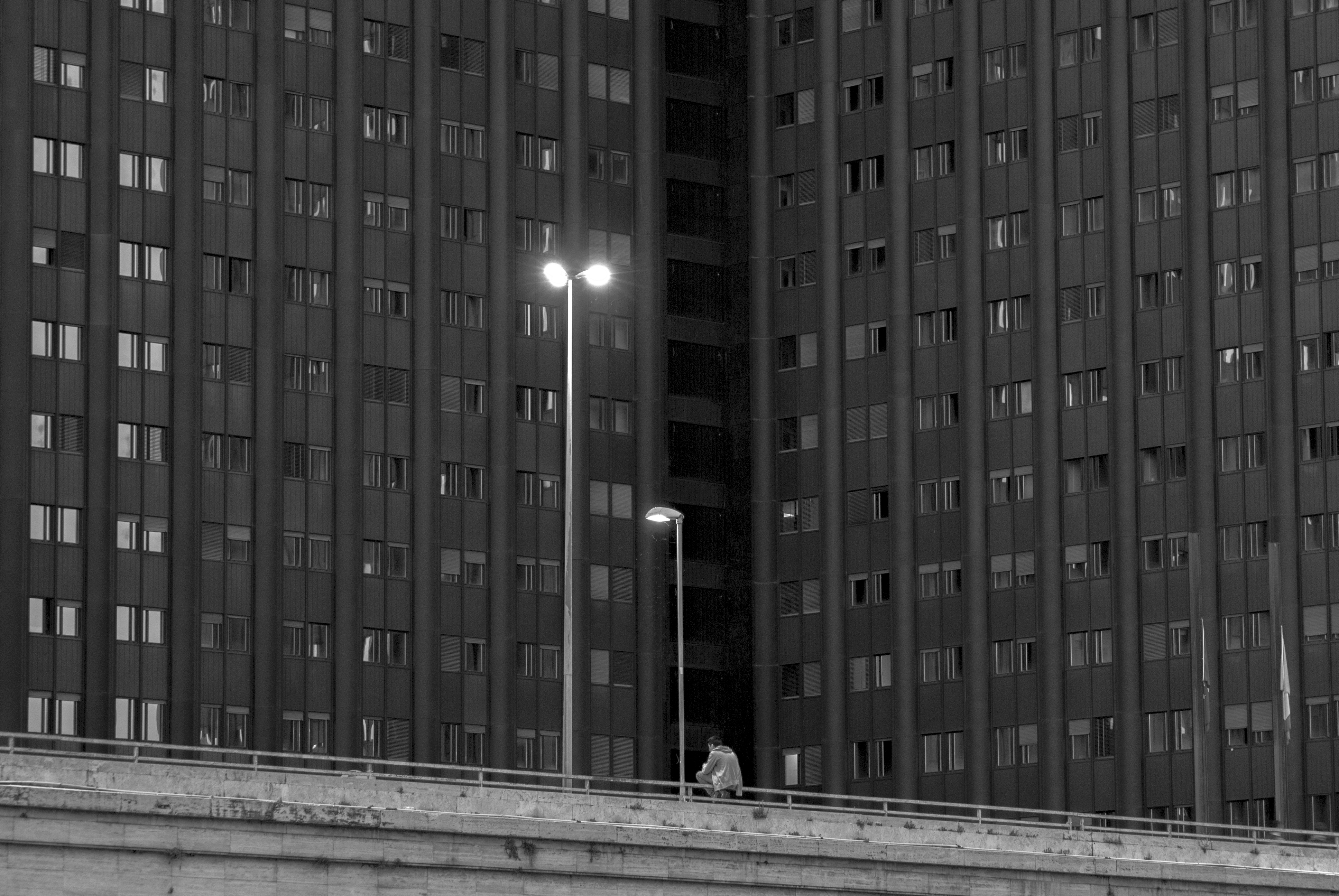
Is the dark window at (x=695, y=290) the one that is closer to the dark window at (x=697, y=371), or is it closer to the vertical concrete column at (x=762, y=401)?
the dark window at (x=697, y=371)

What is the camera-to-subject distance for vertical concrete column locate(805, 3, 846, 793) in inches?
4493

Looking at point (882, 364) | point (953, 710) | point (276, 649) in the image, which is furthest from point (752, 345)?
point (276, 649)

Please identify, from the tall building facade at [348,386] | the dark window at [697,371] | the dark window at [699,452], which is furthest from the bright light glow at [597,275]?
the dark window at [697,371]

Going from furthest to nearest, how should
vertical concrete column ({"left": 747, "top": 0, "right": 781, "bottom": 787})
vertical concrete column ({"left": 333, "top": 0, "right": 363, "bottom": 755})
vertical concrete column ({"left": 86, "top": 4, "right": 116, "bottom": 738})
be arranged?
vertical concrete column ({"left": 747, "top": 0, "right": 781, "bottom": 787}), vertical concrete column ({"left": 333, "top": 0, "right": 363, "bottom": 755}), vertical concrete column ({"left": 86, "top": 4, "right": 116, "bottom": 738})

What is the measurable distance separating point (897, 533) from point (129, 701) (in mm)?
29555

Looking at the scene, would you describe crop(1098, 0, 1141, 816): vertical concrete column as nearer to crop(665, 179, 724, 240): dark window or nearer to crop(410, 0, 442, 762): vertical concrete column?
crop(665, 179, 724, 240): dark window

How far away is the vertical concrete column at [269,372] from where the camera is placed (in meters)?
104

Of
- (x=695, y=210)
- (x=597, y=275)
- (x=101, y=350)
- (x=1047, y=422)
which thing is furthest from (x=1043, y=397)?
(x=597, y=275)

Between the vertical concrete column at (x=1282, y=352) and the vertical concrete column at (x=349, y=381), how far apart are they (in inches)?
1242

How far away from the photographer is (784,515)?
117562 millimetres

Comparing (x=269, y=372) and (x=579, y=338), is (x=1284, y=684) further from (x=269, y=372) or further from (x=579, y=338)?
(x=269, y=372)

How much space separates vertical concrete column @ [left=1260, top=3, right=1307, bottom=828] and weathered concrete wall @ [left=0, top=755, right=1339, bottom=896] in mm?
41973

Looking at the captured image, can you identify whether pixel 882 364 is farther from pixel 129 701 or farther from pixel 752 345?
pixel 129 701

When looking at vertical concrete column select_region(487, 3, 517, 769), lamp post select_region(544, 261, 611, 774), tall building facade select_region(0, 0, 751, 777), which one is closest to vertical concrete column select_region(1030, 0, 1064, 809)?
tall building facade select_region(0, 0, 751, 777)
